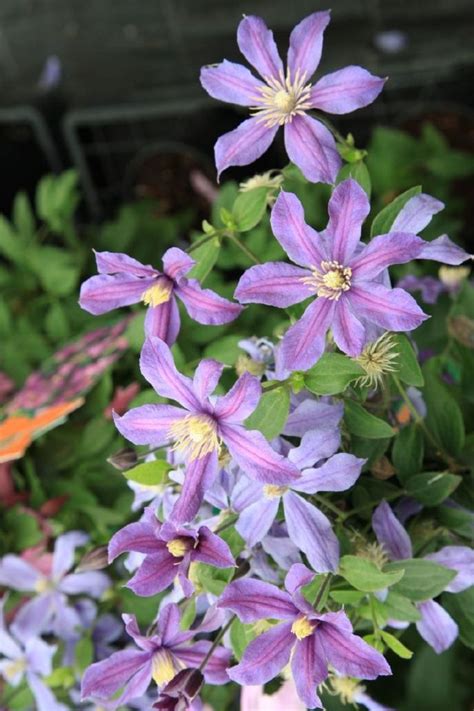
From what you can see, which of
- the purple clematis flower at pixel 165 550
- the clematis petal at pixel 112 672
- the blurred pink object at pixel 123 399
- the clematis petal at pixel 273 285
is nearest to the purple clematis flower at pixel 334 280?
the clematis petal at pixel 273 285

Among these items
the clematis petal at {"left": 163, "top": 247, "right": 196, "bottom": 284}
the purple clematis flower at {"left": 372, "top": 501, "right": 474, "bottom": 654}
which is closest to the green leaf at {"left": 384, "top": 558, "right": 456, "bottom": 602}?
the purple clematis flower at {"left": 372, "top": 501, "right": 474, "bottom": 654}

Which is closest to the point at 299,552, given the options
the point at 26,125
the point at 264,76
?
the point at 264,76

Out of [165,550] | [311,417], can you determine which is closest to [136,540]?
[165,550]

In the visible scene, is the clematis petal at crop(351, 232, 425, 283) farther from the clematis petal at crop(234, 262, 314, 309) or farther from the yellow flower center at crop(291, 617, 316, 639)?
the yellow flower center at crop(291, 617, 316, 639)

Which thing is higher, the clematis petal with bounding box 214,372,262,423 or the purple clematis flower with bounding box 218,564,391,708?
the clematis petal with bounding box 214,372,262,423

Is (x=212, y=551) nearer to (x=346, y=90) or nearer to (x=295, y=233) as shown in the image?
(x=295, y=233)

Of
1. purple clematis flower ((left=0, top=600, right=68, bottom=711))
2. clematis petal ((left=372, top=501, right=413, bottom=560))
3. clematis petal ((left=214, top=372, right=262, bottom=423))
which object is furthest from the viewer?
purple clematis flower ((left=0, top=600, right=68, bottom=711))
